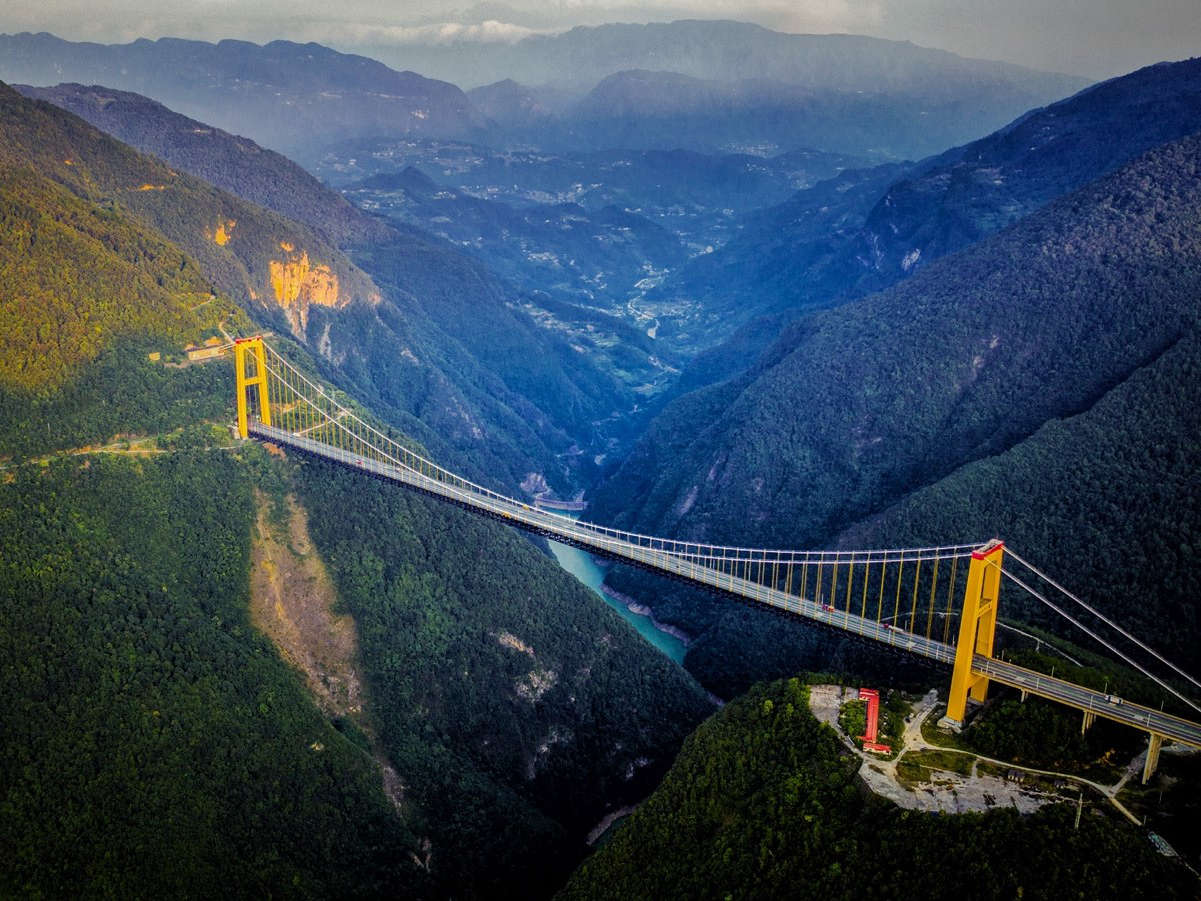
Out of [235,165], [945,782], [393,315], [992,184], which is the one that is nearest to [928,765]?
[945,782]

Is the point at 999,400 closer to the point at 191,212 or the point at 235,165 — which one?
the point at 191,212

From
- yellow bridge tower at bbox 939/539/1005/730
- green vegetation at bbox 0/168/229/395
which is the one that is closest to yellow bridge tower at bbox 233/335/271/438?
green vegetation at bbox 0/168/229/395

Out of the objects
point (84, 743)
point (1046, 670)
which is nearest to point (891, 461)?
point (1046, 670)

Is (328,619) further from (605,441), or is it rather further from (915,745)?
(605,441)

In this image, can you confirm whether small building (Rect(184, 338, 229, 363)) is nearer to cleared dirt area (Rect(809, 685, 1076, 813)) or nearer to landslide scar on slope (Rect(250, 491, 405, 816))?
landslide scar on slope (Rect(250, 491, 405, 816))

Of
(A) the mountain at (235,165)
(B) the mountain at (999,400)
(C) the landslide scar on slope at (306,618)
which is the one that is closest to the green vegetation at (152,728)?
(C) the landslide scar on slope at (306,618)
